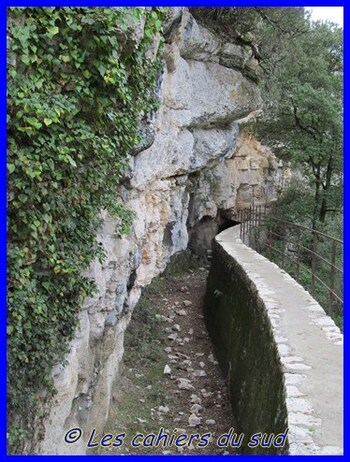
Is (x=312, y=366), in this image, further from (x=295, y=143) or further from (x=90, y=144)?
(x=295, y=143)

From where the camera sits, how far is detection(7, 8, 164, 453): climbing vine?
11.7ft

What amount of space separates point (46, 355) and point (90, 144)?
1.94 m

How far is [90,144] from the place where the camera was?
14.2 ft

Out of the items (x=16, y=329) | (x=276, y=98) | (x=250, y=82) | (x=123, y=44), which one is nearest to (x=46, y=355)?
(x=16, y=329)

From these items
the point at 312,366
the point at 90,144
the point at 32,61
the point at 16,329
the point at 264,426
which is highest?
the point at 32,61

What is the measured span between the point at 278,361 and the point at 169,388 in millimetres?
3275

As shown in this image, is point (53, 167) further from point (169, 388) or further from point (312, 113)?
point (312, 113)

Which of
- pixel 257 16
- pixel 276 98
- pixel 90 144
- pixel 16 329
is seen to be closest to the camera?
pixel 16 329

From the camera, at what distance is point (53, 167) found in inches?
149

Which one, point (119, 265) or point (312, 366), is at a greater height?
point (119, 265)

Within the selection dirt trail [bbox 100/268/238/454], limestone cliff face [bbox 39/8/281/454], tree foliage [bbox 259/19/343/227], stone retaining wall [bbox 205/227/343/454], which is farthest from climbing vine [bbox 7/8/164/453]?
tree foliage [bbox 259/19/343/227]

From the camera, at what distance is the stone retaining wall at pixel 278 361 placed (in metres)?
3.62

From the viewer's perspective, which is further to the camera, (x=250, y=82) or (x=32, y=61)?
(x=250, y=82)

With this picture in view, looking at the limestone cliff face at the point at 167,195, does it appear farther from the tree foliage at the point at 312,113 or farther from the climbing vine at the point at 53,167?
the tree foliage at the point at 312,113
